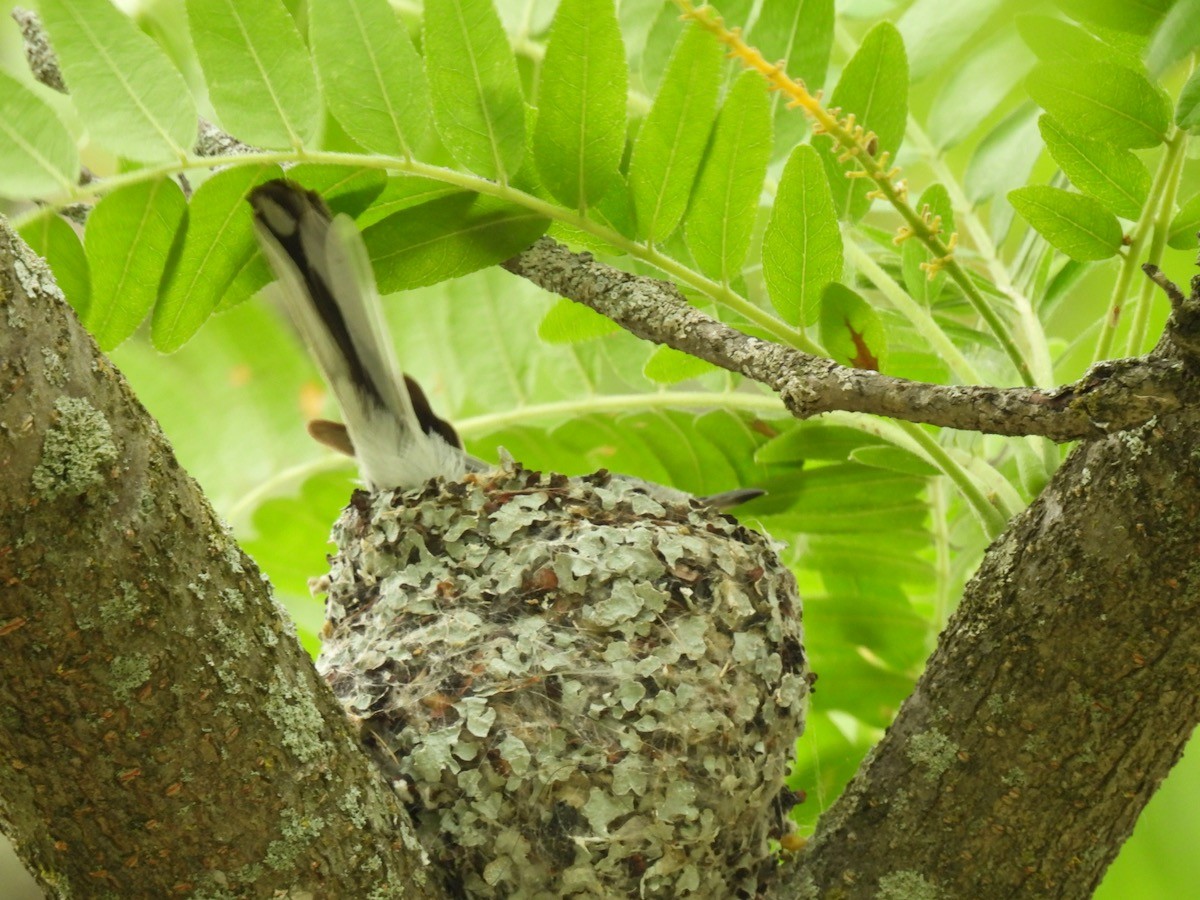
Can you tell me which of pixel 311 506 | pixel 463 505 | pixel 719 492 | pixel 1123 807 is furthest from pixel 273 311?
pixel 1123 807

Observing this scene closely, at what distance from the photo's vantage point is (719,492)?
8.40 feet

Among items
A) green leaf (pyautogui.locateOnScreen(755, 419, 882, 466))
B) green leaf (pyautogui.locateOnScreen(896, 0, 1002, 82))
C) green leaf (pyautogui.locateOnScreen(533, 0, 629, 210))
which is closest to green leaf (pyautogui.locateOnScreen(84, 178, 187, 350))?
green leaf (pyautogui.locateOnScreen(533, 0, 629, 210))

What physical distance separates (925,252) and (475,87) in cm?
77

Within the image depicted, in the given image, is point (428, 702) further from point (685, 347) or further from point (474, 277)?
point (474, 277)

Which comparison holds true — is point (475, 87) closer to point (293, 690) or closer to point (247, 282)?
point (247, 282)

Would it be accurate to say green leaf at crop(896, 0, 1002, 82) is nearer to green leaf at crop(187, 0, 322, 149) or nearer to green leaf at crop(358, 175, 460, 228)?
green leaf at crop(358, 175, 460, 228)

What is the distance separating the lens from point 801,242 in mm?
1716

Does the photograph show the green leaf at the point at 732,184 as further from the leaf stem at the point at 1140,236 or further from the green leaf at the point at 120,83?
the green leaf at the point at 120,83

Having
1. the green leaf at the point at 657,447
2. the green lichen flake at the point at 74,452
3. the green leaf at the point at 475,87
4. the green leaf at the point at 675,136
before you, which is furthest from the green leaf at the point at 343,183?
the green leaf at the point at 657,447

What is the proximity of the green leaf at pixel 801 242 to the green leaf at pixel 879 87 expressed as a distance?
18 centimetres

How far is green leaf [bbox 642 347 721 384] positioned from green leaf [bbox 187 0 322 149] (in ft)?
2.41

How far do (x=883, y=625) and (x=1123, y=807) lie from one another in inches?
39.9

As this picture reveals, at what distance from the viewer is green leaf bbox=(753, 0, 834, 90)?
1963mm

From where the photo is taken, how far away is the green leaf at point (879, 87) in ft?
6.00
